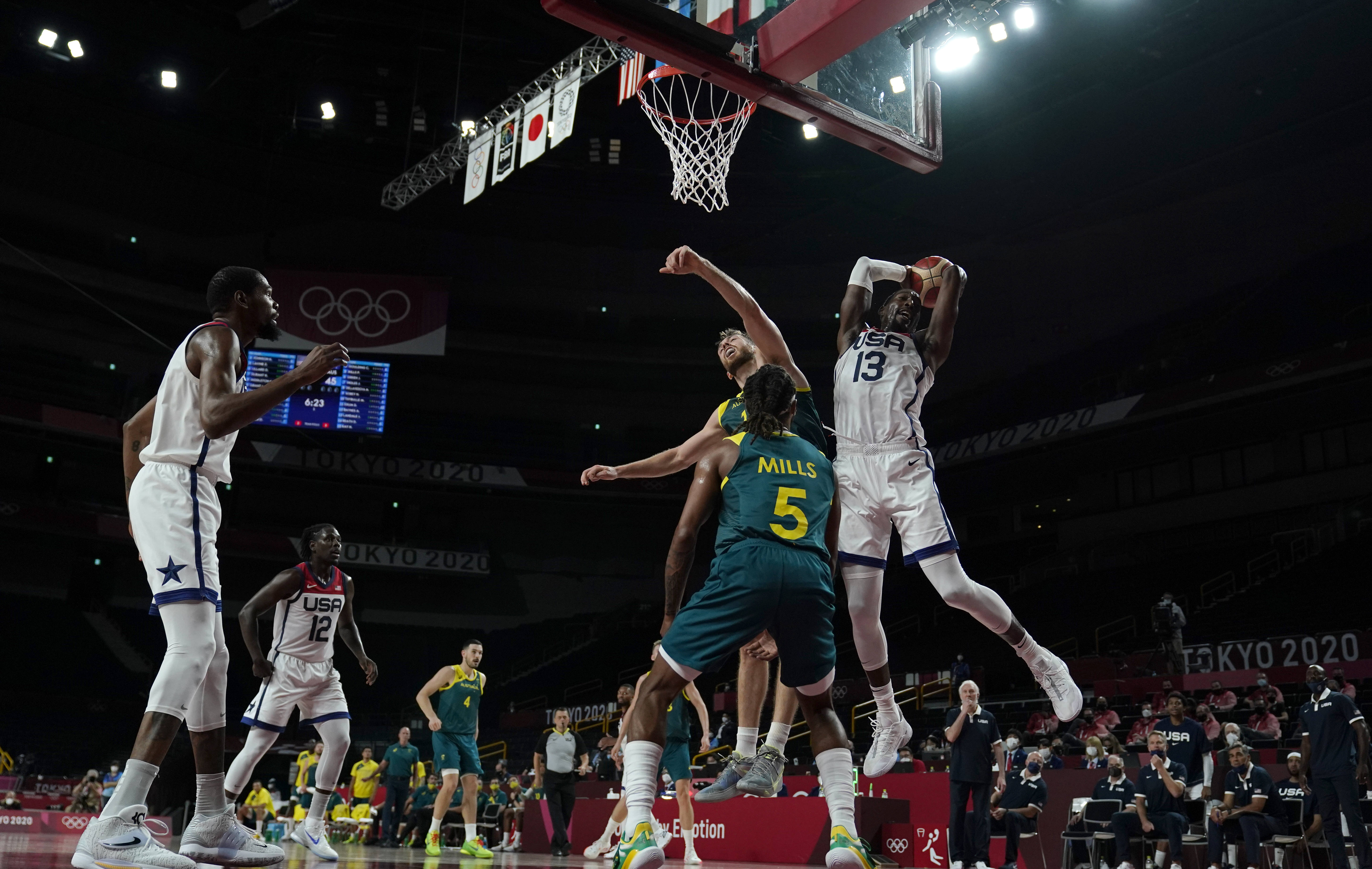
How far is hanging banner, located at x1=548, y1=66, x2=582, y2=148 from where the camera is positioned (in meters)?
17.2

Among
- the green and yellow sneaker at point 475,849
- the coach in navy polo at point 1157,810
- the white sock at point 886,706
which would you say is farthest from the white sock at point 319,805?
the coach in navy polo at point 1157,810

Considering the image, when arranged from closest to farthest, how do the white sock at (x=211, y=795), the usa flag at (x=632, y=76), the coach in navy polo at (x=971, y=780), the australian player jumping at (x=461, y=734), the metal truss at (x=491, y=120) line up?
1. the white sock at (x=211, y=795)
2. the coach in navy polo at (x=971, y=780)
3. the australian player jumping at (x=461, y=734)
4. the usa flag at (x=632, y=76)
5. the metal truss at (x=491, y=120)

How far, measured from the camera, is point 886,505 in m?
6.24

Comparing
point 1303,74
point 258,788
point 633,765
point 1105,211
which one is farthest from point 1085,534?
point 633,765

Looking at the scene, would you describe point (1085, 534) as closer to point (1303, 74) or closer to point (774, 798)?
point (1303, 74)

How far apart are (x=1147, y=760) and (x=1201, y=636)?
11.6m

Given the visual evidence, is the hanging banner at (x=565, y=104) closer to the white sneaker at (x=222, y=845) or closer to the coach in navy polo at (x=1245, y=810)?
the coach in navy polo at (x=1245, y=810)

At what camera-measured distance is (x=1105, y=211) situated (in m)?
27.4

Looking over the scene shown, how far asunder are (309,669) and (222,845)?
3545mm

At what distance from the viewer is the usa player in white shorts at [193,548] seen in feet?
13.4

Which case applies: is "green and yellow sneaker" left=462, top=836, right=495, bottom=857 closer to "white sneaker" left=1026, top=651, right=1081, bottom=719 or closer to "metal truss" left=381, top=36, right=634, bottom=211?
"white sneaker" left=1026, top=651, right=1081, bottom=719

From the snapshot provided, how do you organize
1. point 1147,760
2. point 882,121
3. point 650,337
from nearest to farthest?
point 882,121 < point 1147,760 < point 650,337

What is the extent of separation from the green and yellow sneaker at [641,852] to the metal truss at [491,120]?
10526 mm

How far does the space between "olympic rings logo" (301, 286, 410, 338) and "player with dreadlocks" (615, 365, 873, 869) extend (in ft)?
81.2
